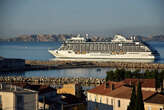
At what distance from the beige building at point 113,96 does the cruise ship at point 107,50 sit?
42897mm

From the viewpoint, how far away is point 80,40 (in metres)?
63.1

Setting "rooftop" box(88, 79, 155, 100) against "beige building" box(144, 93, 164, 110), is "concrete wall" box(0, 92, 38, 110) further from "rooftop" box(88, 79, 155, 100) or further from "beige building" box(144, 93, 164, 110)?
"rooftop" box(88, 79, 155, 100)

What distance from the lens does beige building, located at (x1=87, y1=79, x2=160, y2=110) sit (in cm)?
1306

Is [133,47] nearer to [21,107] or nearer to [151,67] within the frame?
[151,67]

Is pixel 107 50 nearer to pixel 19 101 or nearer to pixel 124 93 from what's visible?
pixel 124 93

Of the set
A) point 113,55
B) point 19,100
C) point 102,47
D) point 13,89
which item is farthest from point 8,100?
point 102,47

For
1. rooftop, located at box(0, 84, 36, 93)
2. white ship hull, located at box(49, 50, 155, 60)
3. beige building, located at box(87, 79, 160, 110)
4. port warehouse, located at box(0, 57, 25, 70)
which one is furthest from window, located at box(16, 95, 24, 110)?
white ship hull, located at box(49, 50, 155, 60)

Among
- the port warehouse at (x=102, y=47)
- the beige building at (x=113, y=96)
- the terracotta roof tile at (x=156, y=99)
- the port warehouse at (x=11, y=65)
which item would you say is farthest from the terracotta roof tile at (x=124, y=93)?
the port warehouse at (x=102, y=47)

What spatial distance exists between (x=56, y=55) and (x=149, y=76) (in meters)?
43.7

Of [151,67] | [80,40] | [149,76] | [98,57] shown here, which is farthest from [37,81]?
[80,40]

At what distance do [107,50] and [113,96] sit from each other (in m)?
47.0

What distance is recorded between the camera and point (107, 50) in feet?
198

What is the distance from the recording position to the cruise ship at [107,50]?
5859 cm

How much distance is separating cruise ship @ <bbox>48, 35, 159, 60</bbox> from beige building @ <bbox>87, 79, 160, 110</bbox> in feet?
141
